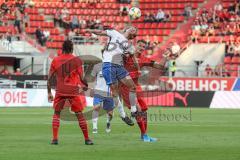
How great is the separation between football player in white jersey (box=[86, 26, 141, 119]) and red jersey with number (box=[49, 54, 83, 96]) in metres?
1.87

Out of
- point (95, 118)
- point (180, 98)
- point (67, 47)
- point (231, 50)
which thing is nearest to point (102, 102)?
point (95, 118)

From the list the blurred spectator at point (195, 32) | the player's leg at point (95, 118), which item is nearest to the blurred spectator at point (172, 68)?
the blurred spectator at point (195, 32)

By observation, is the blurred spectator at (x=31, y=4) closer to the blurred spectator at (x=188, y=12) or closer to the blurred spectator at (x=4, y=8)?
the blurred spectator at (x=4, y=8)

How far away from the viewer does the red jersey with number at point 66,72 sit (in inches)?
639

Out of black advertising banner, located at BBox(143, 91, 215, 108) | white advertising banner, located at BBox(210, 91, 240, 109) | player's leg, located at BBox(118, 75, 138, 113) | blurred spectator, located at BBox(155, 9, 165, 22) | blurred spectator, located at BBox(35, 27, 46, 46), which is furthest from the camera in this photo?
blurred spectator, located at BBox(155, 9, 165, 22)

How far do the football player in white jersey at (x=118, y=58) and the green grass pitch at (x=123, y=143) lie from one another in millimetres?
1327

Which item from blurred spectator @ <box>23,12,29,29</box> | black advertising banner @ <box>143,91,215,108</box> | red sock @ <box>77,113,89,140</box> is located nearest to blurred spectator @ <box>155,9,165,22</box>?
blurred spectator @ <box>23,12,29,29</box>

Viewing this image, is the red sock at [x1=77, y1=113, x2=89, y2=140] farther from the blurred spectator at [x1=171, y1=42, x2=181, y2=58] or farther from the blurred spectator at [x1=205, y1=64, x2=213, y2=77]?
the blurred spectator at [x1=205, y1=64, x2=213, y2=77]

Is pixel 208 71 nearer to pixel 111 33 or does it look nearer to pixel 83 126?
pixel 111 33

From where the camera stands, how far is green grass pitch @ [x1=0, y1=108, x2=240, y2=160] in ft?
46.5

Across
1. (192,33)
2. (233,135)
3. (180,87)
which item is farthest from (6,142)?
(192,33)

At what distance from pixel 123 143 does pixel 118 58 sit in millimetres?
2611

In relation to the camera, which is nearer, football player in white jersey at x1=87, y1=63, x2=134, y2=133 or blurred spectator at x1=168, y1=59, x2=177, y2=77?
football player in white jersey at x1=87, y1=63, x2=134, y2=133

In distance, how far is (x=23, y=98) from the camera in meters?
38.8
